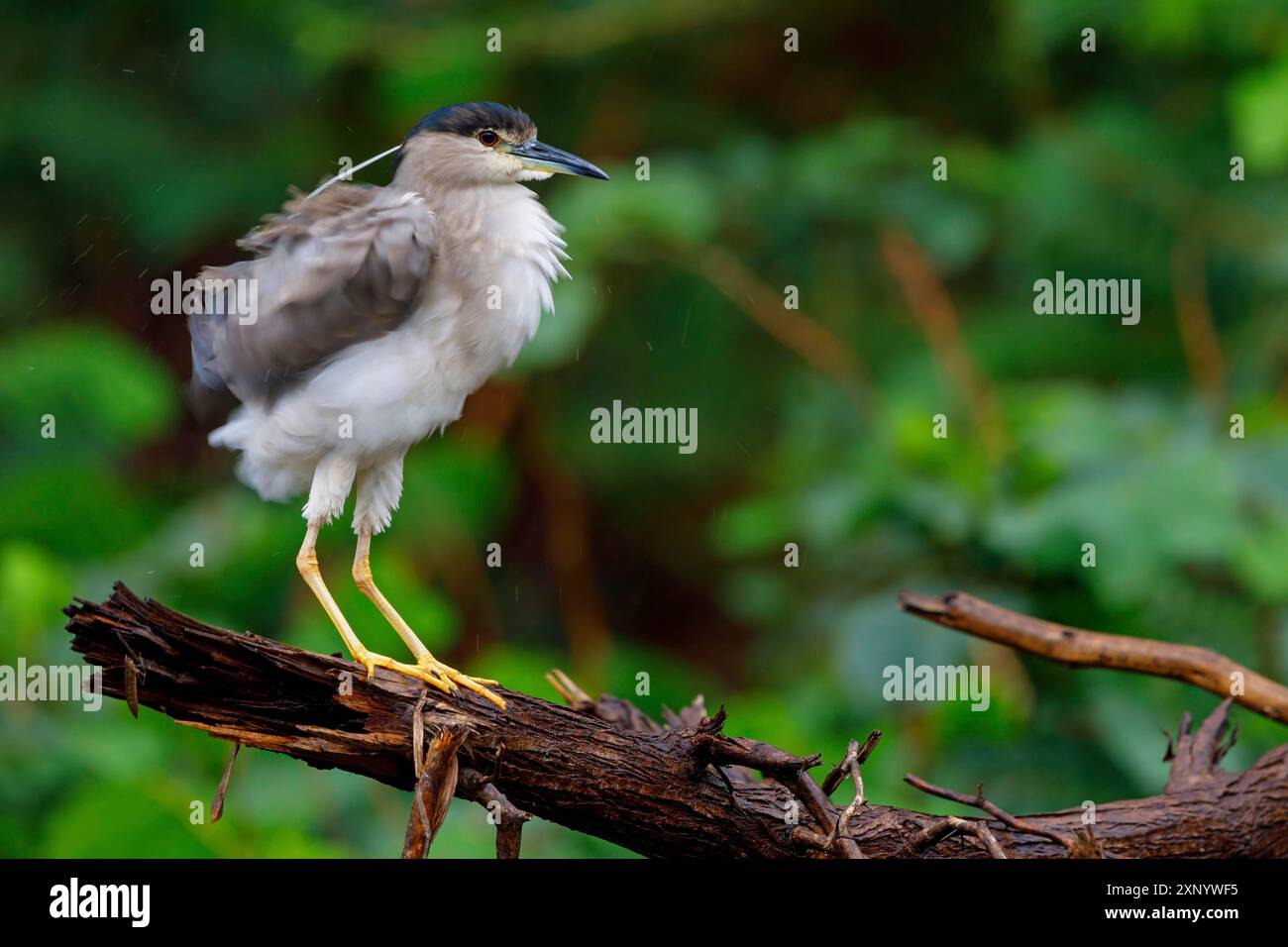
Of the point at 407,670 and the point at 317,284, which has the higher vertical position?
the point at 317,284

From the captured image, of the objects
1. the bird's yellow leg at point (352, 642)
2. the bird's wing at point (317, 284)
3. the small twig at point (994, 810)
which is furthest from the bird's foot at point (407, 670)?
the small twig at point (994, 810)

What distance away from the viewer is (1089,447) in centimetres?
482

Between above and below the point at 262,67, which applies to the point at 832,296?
below

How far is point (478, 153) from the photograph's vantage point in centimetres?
304

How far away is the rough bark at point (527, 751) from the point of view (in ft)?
7.99

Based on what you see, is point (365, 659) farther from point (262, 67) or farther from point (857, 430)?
point (262, 67)

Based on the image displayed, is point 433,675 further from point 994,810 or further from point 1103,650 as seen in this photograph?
point 1103,650

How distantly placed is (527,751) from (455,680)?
0.79 feet

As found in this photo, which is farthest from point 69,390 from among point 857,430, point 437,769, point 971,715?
point 437,769

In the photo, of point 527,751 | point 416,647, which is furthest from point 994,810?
point 416,647

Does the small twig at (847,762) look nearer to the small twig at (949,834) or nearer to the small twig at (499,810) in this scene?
the small twig at (949,834)

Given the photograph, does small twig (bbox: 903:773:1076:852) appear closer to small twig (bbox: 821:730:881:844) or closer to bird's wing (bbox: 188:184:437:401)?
small twig (bbox: 821:730:881:844)

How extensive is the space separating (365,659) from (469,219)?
882 millimetres

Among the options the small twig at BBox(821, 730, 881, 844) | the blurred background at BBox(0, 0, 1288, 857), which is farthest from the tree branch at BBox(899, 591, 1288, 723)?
the blurred background at BBox(0, 0, 1288, 857)
